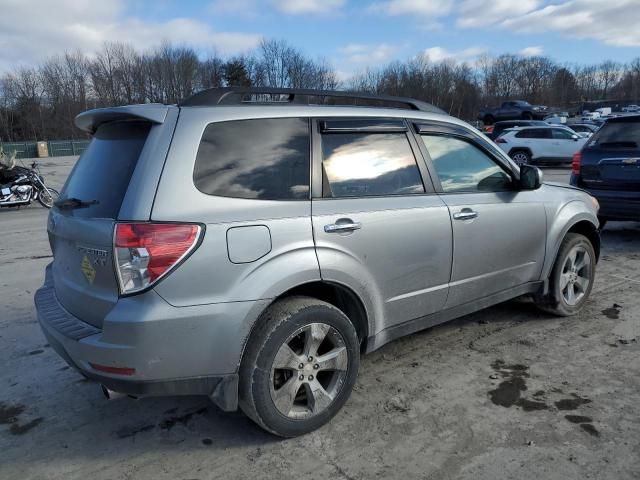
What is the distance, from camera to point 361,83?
240 feet

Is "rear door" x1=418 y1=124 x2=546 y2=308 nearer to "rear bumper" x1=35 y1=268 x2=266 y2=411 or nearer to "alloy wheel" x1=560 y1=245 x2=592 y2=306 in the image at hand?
"alloy wheel" x1=560 y1=245 x2=592 y2=306

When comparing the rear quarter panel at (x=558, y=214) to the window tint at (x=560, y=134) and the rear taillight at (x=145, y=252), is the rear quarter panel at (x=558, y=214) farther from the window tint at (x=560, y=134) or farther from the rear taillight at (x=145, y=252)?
the window tint at (x=560, y=134)

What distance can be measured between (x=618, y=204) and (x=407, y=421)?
5630mm

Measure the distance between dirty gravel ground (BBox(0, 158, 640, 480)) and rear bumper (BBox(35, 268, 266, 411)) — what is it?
0.49 metres

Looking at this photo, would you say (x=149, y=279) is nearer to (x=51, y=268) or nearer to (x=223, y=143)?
(x=223, y=143)

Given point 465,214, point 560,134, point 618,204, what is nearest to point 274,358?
point 465,214

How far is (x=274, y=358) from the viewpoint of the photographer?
275cm

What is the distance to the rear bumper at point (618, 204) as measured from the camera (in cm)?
700

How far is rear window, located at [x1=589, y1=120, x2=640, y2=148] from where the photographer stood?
7193 millimetres

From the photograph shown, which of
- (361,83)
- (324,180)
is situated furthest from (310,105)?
(361,83)

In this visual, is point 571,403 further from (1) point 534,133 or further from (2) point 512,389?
(1) point 534,133

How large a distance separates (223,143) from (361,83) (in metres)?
73.8

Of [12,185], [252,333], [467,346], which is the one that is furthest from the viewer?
[12,185]

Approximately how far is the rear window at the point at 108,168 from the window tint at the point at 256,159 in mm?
366
